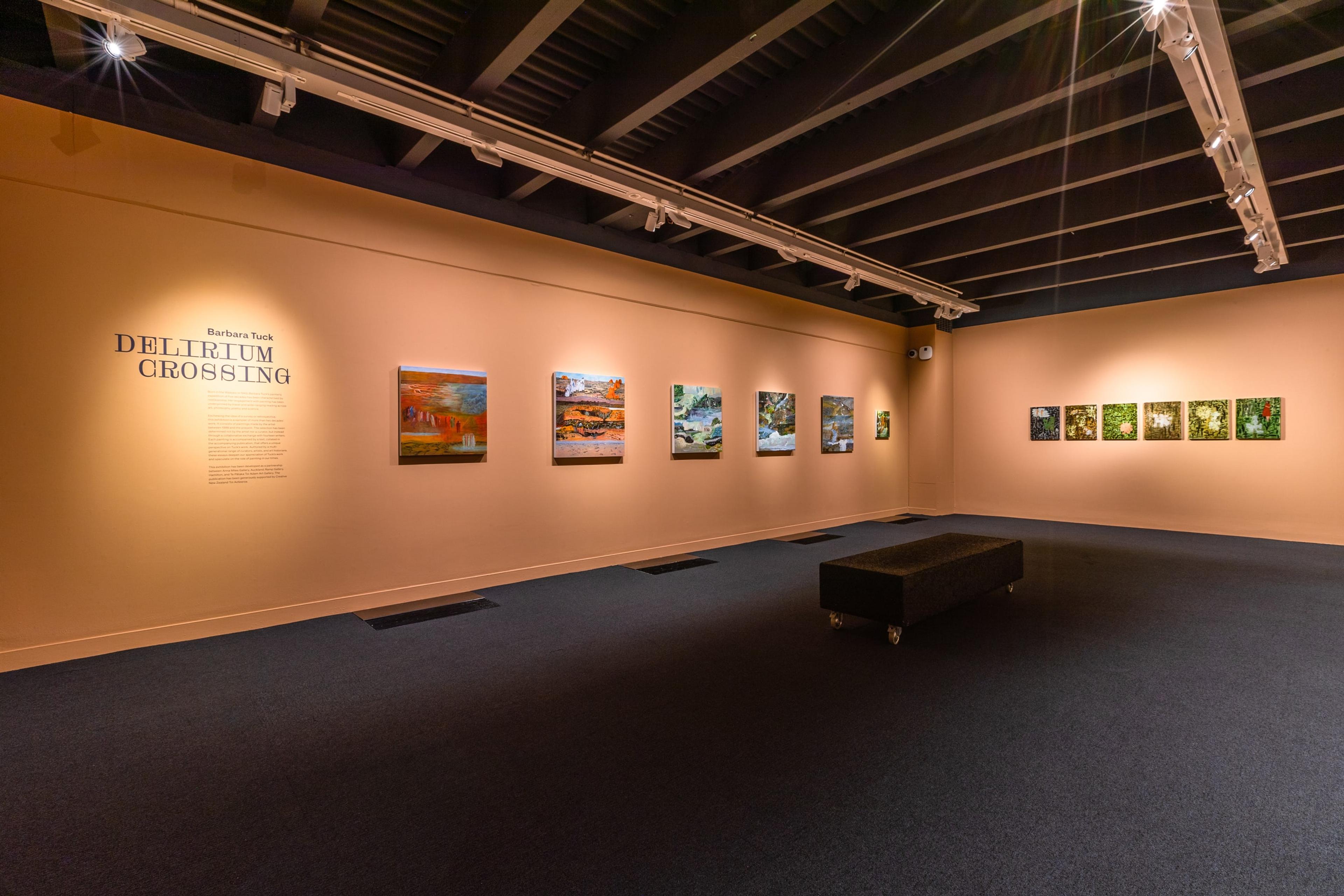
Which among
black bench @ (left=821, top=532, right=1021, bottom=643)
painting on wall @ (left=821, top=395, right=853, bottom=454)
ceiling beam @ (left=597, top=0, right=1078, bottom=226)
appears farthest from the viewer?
painting on wall @ (left=821, top=395, right=853, bottom=454)

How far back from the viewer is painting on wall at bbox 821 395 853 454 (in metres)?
10.7

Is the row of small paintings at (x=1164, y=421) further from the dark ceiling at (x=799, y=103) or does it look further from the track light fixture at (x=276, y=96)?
the track light fixture at (x=276, y=96)

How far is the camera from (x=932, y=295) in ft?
33.2

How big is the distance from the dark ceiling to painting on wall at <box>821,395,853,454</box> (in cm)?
350

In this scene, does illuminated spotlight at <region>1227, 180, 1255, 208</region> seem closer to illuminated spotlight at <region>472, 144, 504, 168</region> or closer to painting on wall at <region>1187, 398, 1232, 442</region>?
painting on wall at <region>1187, 398, 1232, 442</region>

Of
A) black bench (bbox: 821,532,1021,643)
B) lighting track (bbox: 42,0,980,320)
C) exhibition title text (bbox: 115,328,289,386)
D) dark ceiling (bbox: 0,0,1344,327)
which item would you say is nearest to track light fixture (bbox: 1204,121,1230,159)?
dark ceiling (bbox: 0,0,1344,327)

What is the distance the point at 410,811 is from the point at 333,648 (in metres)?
2.51

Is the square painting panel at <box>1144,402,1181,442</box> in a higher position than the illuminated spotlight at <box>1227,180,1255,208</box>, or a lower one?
lower

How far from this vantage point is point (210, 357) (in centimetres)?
496

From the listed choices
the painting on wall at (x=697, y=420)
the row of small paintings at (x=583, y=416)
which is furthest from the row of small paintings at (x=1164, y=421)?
the painting on wall at (x=697, y=420)

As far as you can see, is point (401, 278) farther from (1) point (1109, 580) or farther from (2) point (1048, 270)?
(2) point (1048, 270)

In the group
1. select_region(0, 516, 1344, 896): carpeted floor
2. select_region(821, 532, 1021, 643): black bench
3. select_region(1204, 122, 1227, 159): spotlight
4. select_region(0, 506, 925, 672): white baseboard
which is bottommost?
select_region(0, 516, 1344, 896): carpeted floor

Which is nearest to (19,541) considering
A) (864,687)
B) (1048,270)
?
(864,687)

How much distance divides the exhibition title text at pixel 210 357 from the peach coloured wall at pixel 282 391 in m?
0.05
